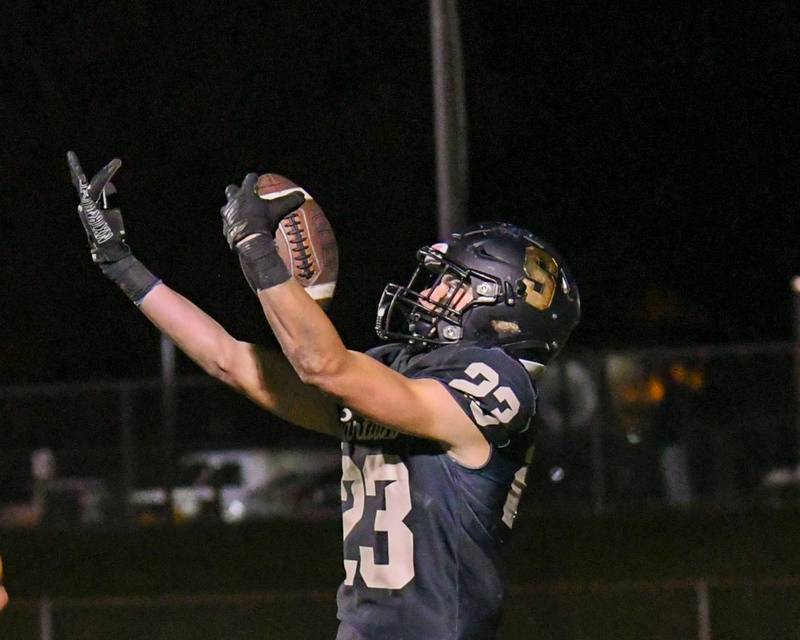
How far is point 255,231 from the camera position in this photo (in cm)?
333

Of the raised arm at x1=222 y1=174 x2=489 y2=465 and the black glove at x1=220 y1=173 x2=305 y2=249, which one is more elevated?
the black glove at x1=220 y1=173 x2=305 y2=249

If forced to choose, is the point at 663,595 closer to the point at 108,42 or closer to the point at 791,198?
the point at 108,42

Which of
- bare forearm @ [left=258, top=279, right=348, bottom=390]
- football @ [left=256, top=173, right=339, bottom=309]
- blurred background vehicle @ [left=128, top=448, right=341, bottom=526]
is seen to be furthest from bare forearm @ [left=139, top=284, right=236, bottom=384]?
blurred background vehicle @ [left=128, top=448, right=341, bottom=526]

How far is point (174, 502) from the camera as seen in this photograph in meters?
12.3

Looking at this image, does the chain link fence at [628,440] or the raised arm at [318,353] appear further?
the chain link fence at [628,440]

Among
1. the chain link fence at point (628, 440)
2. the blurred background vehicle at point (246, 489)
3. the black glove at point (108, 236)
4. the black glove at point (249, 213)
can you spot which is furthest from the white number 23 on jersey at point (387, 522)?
the blurred background vehicle at point (246, 489)

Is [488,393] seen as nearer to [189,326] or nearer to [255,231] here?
[255,231]

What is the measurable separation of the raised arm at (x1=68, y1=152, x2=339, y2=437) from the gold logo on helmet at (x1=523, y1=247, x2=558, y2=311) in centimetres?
59

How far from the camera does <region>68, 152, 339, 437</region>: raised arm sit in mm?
3920

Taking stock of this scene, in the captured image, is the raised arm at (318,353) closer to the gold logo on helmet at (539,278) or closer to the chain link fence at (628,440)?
the gold logo on helmet at (539,278)

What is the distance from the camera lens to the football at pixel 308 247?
149 inches

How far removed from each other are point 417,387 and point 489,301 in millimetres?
391

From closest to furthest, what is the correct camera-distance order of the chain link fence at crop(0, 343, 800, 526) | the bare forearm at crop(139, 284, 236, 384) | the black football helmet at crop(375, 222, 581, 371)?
1. the black football helmet at crop(375, 222, 581, 371)
2. the bare forearm at crop(139, 284, 236, 384)
3. the chain link fence at crop(0, 343, 800, 526)

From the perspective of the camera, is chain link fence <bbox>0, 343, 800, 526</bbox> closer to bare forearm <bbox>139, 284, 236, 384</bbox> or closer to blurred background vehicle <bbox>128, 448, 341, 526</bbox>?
blurred background vehicle <bbox>128, 448, 341, 526</bbox>
